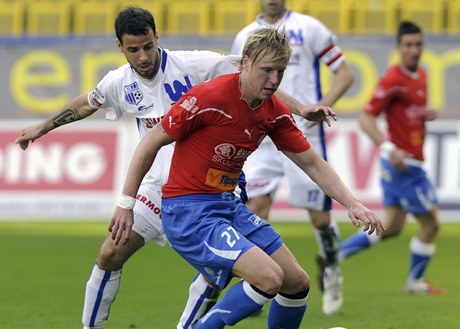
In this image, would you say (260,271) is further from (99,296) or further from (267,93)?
(99,296)

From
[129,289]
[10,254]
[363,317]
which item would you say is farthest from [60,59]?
[363,317]

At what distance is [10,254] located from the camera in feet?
43.0

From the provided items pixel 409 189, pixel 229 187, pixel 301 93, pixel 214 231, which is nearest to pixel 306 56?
pixel 301 93

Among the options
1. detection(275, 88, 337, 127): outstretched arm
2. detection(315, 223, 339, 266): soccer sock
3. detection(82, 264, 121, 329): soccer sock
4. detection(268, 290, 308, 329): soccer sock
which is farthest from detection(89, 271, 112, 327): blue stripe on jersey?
detection(315, 223, 339, 266): soccer sock

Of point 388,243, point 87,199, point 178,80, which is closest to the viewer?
point 178,80

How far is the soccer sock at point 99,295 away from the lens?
698 centimetres

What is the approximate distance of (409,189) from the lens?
416 inches

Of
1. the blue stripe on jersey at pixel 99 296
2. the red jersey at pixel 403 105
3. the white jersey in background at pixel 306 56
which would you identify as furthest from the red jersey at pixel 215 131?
the red jersey at pixel 403 105

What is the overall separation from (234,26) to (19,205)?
6135mm

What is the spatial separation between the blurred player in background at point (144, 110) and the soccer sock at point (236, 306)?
3.04 ft

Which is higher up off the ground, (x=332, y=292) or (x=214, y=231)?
(x=214, y=231)

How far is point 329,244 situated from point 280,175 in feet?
2.35

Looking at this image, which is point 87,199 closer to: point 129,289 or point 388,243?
point 388,243

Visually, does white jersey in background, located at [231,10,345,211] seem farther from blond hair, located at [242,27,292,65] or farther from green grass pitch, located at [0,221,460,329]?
blond hair, located at [242,27,292,65]
